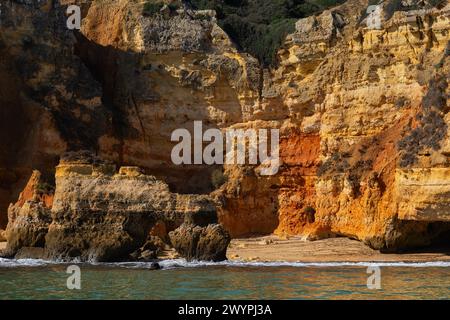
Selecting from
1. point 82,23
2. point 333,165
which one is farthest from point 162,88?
point 333,165

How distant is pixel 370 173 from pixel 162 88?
11952 millimetres

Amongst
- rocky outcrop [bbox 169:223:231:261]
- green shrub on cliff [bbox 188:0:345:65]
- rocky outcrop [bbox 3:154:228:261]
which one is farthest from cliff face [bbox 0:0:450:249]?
rocky outcrop [bbox 169:223:231:261]

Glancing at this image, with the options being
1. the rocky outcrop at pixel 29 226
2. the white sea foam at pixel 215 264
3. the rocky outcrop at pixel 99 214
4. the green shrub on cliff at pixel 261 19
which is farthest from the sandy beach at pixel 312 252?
the green shrub on cliff at pixel 261 19

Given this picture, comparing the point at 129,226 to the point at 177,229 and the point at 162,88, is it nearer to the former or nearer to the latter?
the point at 177,229

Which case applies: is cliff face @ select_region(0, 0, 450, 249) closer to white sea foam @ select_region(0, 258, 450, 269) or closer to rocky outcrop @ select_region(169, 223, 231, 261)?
white sea foam @ select_region(0, 258, 450, 269)

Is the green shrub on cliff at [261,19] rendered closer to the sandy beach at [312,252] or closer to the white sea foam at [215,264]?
the sandy beach at [312,252]

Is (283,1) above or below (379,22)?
above

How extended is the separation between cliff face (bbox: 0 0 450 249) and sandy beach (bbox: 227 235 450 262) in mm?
607

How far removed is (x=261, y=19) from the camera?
49.9 m

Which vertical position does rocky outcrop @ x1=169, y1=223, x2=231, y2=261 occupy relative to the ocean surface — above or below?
above

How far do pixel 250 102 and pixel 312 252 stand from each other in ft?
30.9

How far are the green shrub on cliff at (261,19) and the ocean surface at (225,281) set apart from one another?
1513 centimetres

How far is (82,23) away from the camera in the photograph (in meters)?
46.3

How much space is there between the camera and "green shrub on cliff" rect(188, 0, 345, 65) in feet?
147
